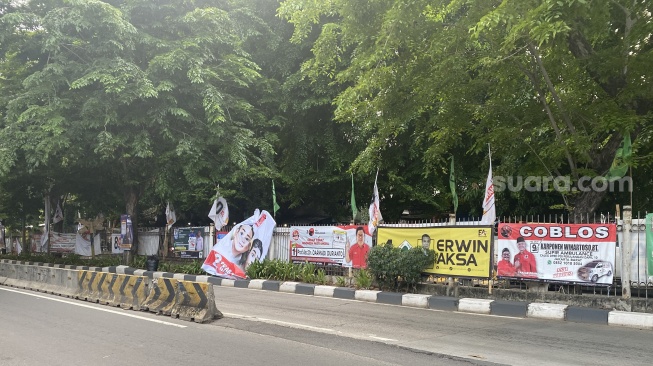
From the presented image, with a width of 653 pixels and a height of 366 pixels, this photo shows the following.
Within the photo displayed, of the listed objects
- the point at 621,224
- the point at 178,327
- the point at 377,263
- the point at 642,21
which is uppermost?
the point at 642,21

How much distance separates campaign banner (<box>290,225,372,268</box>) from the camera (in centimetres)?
1470

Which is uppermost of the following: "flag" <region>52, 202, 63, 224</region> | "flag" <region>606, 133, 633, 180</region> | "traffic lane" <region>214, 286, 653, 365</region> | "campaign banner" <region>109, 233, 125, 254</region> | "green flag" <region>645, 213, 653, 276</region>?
"flag" <region>606, 133, 633, 180</region>

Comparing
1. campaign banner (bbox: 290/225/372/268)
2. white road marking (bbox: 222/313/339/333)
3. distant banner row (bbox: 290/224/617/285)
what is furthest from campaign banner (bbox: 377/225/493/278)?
white road marking (bbox: 222/313/339/333)

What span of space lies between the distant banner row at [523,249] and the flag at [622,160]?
1.50 metres

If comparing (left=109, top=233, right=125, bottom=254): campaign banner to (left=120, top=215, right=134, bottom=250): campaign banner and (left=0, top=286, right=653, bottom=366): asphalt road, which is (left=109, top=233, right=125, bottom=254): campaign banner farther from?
(left=0, top=286, right=653, bottom=366): asphalt road

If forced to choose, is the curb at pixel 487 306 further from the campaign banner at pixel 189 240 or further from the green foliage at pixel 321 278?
the campaign banner at pixel 189 240

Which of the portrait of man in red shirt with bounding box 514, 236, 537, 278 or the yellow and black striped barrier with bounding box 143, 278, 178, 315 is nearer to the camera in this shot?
the yellow and black striped barrier with bounding box 143, 278, 178, 315

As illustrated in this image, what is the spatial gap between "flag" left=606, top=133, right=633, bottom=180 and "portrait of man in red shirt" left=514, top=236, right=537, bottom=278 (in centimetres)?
234

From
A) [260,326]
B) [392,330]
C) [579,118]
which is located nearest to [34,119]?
[260,326]

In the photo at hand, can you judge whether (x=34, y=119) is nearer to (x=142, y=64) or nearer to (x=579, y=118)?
(x=142, y=64)

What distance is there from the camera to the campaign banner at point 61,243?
28.3 m

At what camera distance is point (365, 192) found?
23406mm

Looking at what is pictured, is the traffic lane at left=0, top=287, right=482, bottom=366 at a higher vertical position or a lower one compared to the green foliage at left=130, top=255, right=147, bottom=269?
lower

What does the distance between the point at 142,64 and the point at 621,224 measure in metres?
17.1
